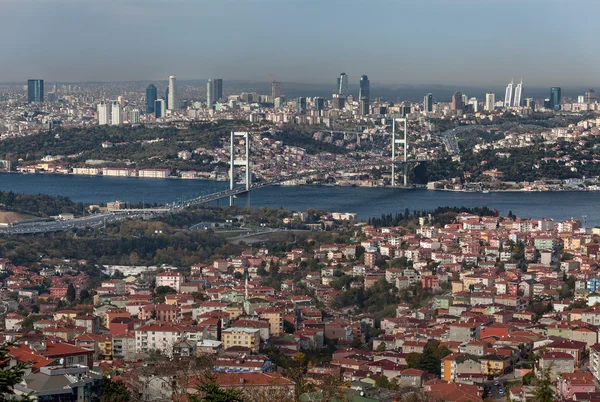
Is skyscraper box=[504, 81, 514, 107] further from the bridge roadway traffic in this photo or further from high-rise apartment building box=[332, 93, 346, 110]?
the bridge roadway traffic

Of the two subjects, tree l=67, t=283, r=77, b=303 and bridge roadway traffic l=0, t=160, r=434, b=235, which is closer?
tree l=67, t=283, r=77, b=303

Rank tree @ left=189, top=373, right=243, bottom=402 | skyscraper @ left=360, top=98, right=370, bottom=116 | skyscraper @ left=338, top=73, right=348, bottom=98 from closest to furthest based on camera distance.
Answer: tree @ left=189, top=373, right=243, bottom=402 < skyscraper @ left=360, top=98, right=370, bottom=116 < skyscraper @ left=338, top=73, right=348, bottom=98

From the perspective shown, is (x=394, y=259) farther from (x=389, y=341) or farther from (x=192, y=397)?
(x=192, y=397)

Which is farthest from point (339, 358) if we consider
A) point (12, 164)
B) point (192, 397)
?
point (12, 164)

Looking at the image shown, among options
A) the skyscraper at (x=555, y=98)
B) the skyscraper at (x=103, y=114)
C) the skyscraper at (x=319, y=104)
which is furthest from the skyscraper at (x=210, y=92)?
the skyscraper at (x=555, y=98)

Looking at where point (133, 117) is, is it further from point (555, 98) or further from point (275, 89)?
point (555, 98)

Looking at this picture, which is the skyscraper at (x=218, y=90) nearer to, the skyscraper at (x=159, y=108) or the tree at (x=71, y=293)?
the skyscraper at (x=159, y=108)

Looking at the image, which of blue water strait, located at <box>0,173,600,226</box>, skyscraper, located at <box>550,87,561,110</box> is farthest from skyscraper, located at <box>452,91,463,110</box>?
blue water strait, located at <box>0,173,600,226</box>
